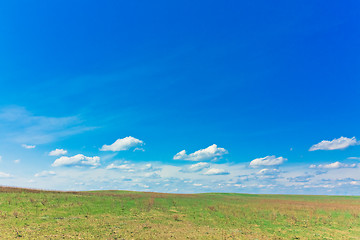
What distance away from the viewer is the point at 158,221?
108 ft

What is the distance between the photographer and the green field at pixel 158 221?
81.8 ft

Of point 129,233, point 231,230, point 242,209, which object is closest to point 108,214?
point 129,233

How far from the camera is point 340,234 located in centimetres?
2989

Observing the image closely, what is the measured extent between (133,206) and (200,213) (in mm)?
12680

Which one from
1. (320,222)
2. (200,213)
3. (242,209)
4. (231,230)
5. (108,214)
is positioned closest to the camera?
(231,230)

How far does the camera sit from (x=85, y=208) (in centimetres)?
3609

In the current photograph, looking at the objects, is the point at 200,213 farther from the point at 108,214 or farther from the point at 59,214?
the point at 59,214

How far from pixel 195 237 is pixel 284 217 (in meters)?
22.5

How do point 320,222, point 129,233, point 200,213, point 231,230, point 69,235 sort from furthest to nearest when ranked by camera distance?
point 200,213 → point 320,222 → point 231,230 → point 129,233 → point 69,235

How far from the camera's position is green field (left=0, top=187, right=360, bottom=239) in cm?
2494

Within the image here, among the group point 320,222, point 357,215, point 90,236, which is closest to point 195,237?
point 90,236

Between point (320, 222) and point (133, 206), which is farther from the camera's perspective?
point (133, 206)

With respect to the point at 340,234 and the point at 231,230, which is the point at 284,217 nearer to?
the point at 340,234

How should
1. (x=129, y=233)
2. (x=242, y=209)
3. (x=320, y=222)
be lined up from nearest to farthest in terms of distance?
(x=129, y=233) < (x=320, y=222) < (x=242, y=209)
